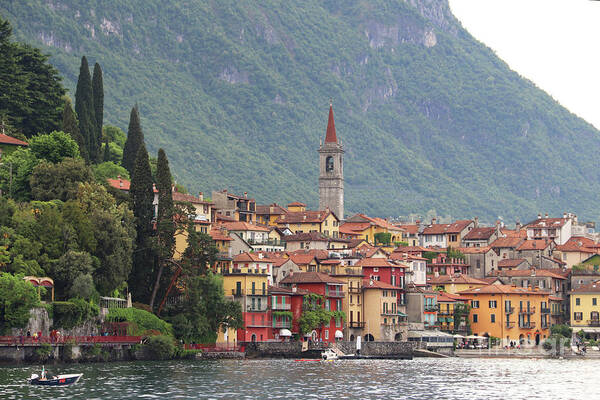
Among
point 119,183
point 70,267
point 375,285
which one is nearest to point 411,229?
point 375,285

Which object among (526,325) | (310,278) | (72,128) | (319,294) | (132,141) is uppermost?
(132,141)

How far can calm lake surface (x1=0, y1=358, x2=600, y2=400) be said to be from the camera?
240ft

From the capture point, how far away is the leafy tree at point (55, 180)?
338 ft

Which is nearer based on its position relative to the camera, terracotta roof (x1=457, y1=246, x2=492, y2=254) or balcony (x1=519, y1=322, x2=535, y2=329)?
balcony (x1=519, y1=322, x2=535, y2=329)

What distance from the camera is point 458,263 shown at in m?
157

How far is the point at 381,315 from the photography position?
122 meters

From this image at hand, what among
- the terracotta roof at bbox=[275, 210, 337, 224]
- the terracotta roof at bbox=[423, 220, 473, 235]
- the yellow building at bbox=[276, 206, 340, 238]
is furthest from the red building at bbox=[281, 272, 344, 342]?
the terracotta roof at bbox=[423, 220, 473, 235]

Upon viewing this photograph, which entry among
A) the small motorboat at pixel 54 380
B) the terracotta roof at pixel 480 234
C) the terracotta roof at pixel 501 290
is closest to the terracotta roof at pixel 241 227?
the terracotta roof at pixel 501 290

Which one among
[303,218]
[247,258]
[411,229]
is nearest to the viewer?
[247,258]

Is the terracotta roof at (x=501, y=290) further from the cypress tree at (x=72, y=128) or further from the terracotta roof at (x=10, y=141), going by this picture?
the terracotta roof at (x=10, y=141)

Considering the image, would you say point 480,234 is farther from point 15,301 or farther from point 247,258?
point 15,301

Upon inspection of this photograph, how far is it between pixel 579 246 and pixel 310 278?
55754 millimetres

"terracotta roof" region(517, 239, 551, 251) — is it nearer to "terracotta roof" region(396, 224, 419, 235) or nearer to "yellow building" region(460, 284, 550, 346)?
"terracotta roof" region(396, 224, 419, 235)

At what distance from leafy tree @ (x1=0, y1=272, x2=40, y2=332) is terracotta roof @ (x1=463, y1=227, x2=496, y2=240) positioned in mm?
89464
